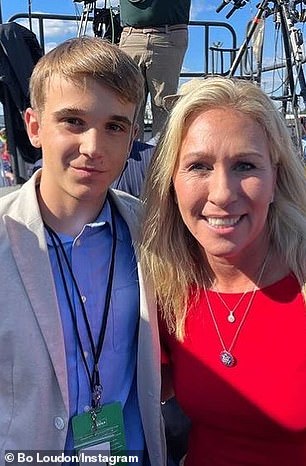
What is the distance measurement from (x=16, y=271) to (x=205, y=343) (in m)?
0.61

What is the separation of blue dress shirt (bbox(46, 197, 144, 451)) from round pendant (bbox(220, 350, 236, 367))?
0.85 ft

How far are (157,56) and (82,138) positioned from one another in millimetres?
2228

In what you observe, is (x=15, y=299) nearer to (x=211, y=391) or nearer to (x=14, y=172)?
(x=211, y=391)

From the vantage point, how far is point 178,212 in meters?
1.86

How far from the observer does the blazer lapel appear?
1.42m

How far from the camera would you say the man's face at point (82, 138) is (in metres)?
1.48

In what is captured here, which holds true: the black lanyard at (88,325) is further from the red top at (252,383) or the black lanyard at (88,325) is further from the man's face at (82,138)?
the red top at (252,383)

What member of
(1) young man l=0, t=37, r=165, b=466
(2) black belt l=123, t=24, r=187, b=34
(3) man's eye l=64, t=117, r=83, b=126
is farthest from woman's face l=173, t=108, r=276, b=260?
(2) black belt l=123, t=24, r=187, b=34

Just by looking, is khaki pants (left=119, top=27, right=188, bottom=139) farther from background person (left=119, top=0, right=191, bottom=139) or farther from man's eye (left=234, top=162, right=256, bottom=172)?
man's eye (left=234, top=162, right=256, bottom=172)

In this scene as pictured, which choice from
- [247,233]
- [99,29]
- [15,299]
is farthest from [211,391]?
[99,29]

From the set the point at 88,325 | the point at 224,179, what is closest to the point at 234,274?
the point at 224,179

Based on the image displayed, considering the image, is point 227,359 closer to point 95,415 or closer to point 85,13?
point 95,415

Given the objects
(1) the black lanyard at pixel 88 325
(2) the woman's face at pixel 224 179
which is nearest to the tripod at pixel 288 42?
(2) the woman's face at pixel 224 179

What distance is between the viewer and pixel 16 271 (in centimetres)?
144
